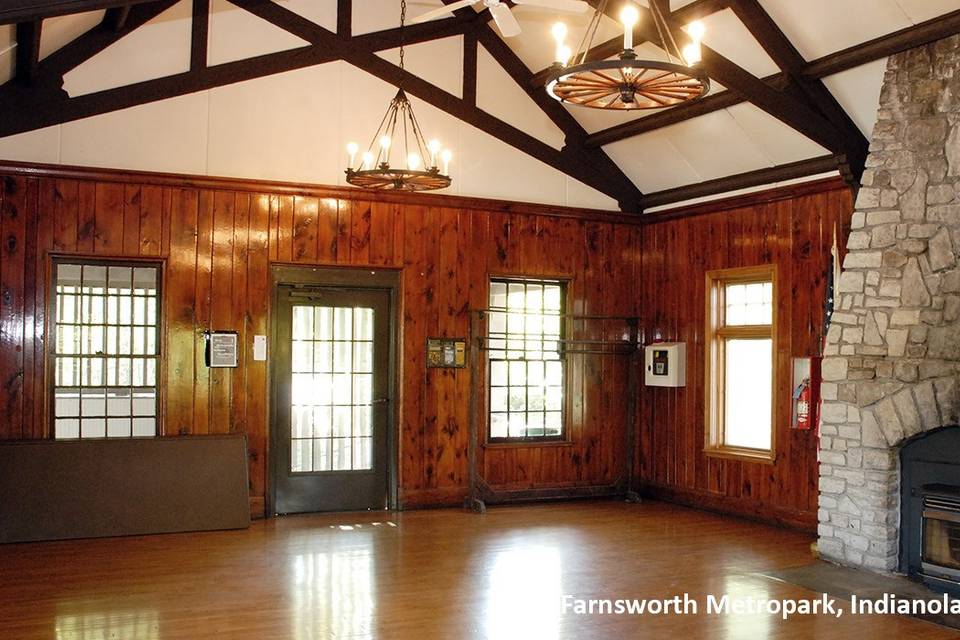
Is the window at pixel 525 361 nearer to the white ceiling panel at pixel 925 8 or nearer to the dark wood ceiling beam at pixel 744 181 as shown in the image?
the dark wood ceiling beam at pixel 744 181

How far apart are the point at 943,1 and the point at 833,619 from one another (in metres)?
3.77

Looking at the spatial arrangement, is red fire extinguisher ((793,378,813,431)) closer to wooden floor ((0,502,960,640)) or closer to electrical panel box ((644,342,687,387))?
wooden floor ((0,502,960,640))

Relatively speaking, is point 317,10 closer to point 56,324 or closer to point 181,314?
point 181,314

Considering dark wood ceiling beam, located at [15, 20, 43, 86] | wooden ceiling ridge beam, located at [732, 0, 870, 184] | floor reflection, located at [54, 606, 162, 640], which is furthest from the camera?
wooden ceiling ridge beam, located at [732, 0, 870, 184]

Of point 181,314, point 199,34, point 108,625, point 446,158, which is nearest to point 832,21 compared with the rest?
point 446,158

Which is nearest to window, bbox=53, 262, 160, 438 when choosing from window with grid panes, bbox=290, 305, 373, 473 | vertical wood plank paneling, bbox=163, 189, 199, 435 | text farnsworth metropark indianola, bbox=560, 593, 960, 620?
vertical wood plank paneling, bbox=163, 189, 199, 435

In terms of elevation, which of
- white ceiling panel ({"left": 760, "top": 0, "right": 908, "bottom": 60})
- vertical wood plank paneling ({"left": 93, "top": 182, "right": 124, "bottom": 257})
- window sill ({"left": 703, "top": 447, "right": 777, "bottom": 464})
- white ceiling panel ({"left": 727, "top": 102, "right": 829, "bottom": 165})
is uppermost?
white ceiling panel ({"left": 760, "top": 0, "right": 908, "bottom": 60})

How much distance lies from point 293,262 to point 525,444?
2788mm

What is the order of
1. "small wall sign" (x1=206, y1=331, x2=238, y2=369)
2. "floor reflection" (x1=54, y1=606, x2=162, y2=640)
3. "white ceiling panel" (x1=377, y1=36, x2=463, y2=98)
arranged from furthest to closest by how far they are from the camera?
"white ceiling panel" (x1=377, y1=36, x2=463, y2=98) → "small wall sign" (x1=206, y1=331, x2=238, y2=369) → "floor reflection" (x1=54, y1=606, x2=162, y2=640)

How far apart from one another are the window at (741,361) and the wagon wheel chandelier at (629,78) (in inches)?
135

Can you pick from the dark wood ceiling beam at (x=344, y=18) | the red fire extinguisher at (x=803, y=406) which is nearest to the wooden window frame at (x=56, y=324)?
the dark wood ceiling beam at (x=344, y=18)

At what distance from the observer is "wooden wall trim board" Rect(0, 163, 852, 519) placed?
734cm

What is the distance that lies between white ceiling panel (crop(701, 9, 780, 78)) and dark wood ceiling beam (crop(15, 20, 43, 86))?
15.4ft

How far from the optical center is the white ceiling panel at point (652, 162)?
28.6ft
